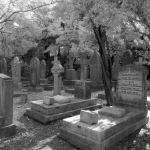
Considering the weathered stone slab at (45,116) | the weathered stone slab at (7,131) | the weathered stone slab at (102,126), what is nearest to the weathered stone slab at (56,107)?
the weathered stone slab at (45,116)

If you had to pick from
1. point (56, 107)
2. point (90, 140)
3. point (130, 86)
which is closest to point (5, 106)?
point (56, 107)

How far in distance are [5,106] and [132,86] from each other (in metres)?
3.89

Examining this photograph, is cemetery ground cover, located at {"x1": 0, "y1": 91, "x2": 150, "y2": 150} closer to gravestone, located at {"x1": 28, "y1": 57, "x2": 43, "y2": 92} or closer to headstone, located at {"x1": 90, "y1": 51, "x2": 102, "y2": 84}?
gravestone, located at {"x1": 28, "y1": 57, "x2": 43, "y2": 92}

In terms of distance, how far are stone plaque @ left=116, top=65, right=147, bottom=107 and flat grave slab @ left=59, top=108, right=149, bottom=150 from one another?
87cm

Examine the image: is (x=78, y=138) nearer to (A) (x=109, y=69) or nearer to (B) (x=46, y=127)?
(B) (x=46, y=127)

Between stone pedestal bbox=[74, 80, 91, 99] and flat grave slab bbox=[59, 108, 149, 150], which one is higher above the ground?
stone pedestal bbox=[74, 80, 91, 99]

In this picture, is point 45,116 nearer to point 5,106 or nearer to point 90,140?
point 5,106

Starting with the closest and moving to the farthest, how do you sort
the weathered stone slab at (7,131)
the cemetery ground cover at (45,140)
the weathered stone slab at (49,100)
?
the cemetery ground cover at (45,140) → the weathered stone slab at (7,131) → the weathered stone slab at (49,100)

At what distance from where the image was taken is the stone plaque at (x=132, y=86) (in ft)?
17.5

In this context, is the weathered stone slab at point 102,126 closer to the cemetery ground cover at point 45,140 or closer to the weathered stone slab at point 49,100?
the cemetery ground cover at point 45,140

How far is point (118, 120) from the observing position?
420 cm

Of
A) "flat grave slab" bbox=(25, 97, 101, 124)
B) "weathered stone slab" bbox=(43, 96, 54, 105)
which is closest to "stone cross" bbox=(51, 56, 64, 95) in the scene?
"flat grave slab" bbox=(25, 97, 101, 124)

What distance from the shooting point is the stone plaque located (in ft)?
17.5

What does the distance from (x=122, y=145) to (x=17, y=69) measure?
9168 mm
